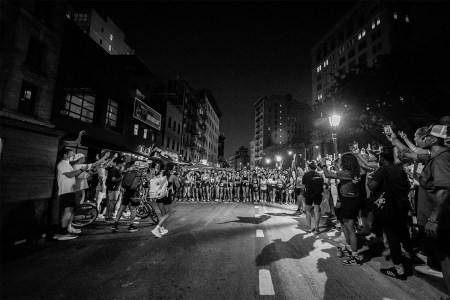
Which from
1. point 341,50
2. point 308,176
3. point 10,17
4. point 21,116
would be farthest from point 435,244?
point 341,50

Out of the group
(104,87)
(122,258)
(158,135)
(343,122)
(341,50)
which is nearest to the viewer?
(122,258)

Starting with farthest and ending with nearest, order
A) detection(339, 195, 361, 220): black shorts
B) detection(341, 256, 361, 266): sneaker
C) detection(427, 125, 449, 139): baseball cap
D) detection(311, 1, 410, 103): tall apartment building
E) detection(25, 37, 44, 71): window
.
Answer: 1. detection(311, 1, 410, 103): tall apartment building
2. detection(25, 37, 44, 71): window
3. detection(339, 195, 361, 220): black shorts
4. detection(341, 256, 361, 266): sneaker
5. detection(427, 125, 449, 139): baseball cap

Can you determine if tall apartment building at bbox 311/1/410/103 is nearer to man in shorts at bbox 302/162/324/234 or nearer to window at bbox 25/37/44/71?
man in shorts at bbox 302/162/324/234

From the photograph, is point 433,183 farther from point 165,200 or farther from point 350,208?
point 165,200

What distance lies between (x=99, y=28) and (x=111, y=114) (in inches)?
1805

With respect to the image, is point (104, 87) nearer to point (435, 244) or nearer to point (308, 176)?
point (308, 176)

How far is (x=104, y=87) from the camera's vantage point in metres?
19.2

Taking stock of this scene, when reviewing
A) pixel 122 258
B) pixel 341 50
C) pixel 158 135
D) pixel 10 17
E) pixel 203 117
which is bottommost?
pixel 122 258

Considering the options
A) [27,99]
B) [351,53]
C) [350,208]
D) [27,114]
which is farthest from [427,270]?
[351,53]

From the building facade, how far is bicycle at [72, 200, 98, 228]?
1.75 metres

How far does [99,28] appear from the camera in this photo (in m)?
53.1

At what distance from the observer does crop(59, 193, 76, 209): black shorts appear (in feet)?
20.2

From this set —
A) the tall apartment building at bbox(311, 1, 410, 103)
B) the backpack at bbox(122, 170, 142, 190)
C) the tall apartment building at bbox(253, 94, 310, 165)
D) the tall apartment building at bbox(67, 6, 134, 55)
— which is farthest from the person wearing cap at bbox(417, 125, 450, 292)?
the tall apartment building at bbox(253, 94, 310, 165)

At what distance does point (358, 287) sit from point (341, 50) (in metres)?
74.7
